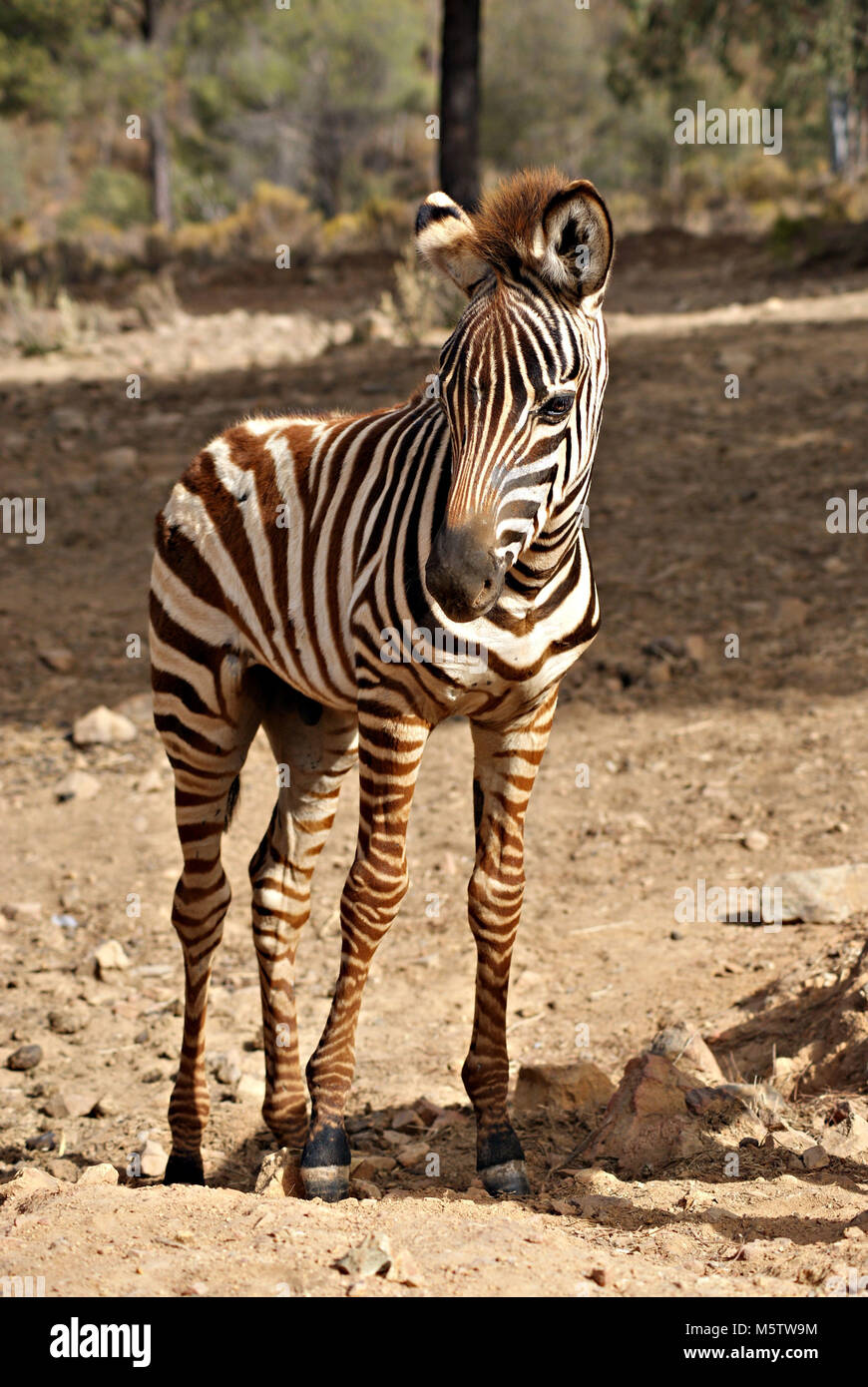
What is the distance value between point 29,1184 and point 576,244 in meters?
3.15

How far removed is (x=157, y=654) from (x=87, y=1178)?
1759 millimetres

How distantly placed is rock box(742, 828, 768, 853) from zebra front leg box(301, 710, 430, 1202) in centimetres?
289

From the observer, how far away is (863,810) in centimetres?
643

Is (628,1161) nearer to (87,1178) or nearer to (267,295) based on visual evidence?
(87,1178)

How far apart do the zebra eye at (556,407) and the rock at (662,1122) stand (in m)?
2.16

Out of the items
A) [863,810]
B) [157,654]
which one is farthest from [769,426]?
[157,654]

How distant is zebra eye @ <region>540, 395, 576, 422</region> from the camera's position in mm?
3297

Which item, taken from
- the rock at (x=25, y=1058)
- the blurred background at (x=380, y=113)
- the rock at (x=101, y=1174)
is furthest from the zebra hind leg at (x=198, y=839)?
the blurred background at (x=380, y=113)

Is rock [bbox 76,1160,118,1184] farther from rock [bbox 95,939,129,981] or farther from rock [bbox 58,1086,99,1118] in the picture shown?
rock [bbox 95,939,129,981]

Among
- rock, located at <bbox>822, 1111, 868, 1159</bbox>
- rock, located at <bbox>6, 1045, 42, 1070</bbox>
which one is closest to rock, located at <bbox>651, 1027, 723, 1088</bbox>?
rock, located at <bbox>822, 1111, 868, 1159</bbox>

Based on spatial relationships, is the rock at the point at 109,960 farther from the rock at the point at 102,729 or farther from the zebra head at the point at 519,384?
the zebra head at the point at 519,384

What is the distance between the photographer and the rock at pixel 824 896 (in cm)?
565

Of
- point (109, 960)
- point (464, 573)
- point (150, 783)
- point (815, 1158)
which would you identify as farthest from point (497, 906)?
point (150, 783)

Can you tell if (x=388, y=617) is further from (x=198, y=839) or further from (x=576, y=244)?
(x=198, y=839)
